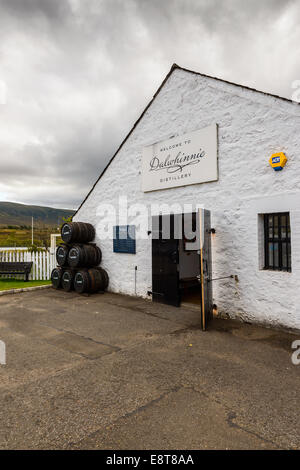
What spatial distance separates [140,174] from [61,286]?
4.94 meters

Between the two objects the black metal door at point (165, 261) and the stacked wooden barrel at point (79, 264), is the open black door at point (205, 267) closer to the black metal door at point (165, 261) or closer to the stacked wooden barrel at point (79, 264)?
the black metal door at point (165, 261)

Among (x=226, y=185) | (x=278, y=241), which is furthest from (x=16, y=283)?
(x=278, y=241)

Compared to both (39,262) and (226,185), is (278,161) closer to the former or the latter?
(226,185)

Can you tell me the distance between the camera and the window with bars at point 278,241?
6.25 meters

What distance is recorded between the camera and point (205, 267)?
6.40 meters

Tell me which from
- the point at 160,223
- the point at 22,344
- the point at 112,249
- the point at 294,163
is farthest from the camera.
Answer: the point at 112,249

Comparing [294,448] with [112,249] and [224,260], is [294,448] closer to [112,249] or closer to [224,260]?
[224,260]

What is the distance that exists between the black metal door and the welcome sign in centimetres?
111

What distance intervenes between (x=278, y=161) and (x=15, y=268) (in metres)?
10.8

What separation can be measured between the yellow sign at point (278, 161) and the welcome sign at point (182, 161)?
56.5 inches

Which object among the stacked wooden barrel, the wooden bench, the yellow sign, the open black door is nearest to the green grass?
the wooden bench

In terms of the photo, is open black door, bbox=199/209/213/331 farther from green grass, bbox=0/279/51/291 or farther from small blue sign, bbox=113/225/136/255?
green grass, bbox=0/279/51/291

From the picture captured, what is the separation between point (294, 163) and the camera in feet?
19.4

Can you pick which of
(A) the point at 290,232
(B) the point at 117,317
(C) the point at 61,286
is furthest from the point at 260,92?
(C) the point at 61,286
